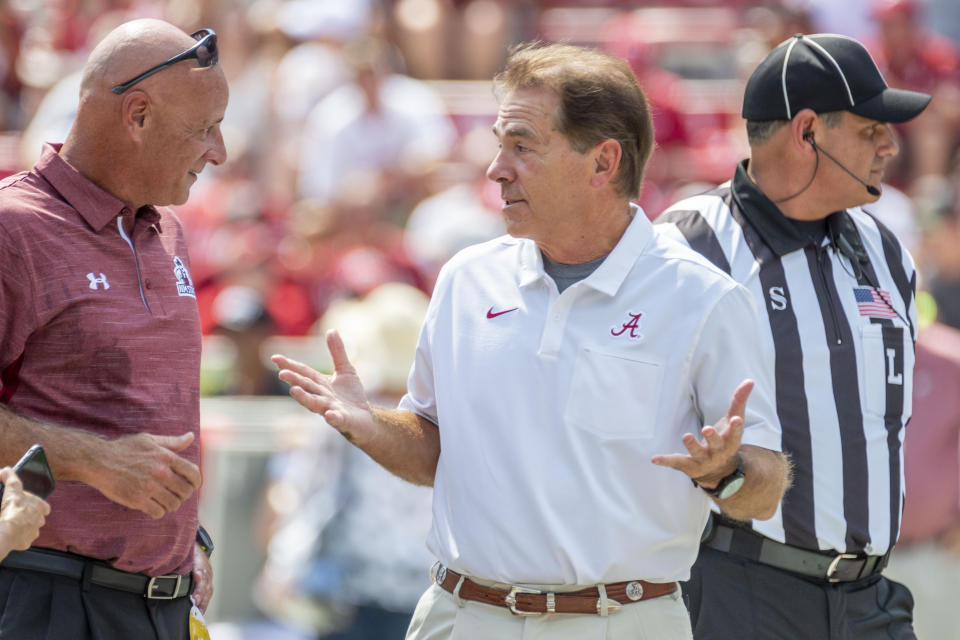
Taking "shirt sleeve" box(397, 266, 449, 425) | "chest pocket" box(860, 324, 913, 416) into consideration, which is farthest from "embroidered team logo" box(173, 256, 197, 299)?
"chest pocket" box(860, 324, 913, 416)

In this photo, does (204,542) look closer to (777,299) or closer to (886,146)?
(777,299)

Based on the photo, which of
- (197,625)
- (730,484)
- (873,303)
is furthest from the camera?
(873,303)

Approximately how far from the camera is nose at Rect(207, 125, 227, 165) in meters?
3.36

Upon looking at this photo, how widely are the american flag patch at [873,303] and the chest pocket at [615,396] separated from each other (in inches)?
35.3

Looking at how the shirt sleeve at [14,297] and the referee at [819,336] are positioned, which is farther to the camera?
the referee at [819,336]

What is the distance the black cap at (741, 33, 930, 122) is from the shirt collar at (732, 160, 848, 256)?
20cm

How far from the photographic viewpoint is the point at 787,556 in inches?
143

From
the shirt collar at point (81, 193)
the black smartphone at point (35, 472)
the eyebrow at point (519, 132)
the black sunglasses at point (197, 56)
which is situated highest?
the black sunglasses at point (197, 56)

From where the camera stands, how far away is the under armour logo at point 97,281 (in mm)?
3141

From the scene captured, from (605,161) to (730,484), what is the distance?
2.74ft

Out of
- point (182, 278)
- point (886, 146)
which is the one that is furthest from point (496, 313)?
point (886, 146)

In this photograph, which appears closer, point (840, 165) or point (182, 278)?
point (182, 278)

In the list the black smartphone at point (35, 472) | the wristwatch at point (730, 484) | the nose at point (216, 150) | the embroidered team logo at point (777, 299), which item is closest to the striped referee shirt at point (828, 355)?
the embroidered team logo at point (777, 299)

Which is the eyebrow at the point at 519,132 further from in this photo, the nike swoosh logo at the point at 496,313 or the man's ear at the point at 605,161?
the nike swoosh logo at the point at 496,313
